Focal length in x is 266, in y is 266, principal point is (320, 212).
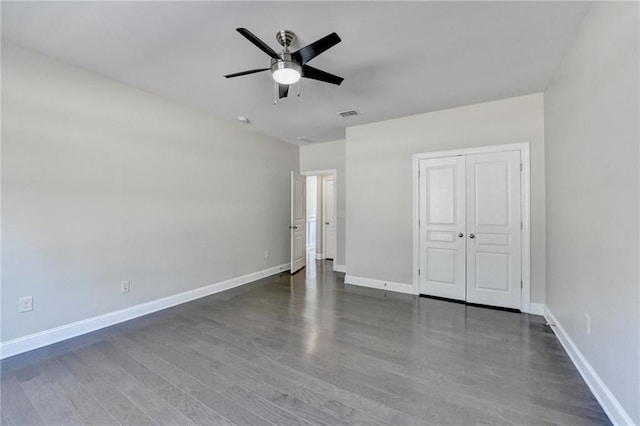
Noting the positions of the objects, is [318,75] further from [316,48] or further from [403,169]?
[403,169]

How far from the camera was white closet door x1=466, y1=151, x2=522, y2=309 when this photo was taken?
3.43 meters

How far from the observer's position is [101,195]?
2.91 m

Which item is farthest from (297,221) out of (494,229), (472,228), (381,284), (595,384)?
(595,384)

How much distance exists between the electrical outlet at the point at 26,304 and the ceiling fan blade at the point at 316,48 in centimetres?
322

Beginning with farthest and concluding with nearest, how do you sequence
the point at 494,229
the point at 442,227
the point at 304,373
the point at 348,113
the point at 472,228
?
the point at 348,113, the point at 442,227, the point at 472,228, the point at 494,229, the point at 304,373

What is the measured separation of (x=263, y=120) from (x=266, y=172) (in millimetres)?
1139

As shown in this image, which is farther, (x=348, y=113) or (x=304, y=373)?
(x=348, y=113)

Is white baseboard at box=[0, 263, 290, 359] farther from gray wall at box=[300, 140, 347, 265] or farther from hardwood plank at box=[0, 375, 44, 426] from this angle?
gray wall at box=[300, 140, 347, 265]

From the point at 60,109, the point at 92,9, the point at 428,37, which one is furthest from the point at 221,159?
the point at 428,37

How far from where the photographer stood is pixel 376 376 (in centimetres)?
208

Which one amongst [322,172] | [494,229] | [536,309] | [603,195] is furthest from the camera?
[322,172]

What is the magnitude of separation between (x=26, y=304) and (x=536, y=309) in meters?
5.47

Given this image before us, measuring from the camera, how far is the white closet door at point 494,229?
3.43 meters

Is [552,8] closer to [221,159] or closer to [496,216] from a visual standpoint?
[496,216]
